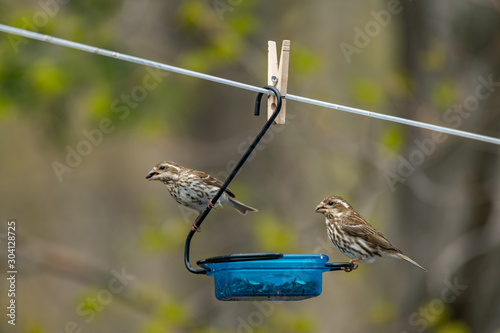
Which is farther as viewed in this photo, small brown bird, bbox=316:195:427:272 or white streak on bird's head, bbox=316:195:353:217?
white streak on bird's head, bbox=316:195:353:217

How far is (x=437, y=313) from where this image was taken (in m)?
9.73

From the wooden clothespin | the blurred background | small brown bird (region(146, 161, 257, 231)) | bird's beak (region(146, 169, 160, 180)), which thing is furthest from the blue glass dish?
the blurred background

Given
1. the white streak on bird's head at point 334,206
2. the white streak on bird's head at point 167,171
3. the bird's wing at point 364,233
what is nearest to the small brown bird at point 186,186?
the white streak on bird's head at point 167,171

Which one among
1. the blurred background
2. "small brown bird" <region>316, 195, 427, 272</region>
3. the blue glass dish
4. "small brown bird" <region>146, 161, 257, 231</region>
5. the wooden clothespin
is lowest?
the blue glass dish

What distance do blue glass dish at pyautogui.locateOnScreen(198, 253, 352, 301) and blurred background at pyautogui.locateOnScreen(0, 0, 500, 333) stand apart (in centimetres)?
479

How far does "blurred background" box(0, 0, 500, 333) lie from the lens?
32.0ft

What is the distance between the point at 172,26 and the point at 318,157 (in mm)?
3887

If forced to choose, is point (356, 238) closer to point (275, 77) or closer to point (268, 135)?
point (275, 77)

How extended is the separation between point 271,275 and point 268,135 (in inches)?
221

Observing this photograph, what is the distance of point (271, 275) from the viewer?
491cm

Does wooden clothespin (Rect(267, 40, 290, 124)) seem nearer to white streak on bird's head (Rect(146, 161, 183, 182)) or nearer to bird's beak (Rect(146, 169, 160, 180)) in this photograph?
bird's beak (Rect(146, 169, 160, 180))

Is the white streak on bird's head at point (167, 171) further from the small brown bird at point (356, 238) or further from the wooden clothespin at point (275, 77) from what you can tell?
the wooden clothespin at point (275, 77)

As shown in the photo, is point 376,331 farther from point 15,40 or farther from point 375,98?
point 15,40

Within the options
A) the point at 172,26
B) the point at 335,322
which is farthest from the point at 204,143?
the point at 335,322
